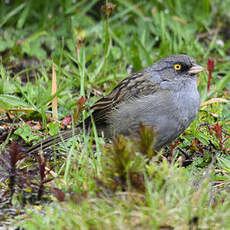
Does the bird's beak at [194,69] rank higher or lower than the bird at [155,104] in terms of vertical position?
higher

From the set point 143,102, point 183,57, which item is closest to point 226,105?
point 183,57

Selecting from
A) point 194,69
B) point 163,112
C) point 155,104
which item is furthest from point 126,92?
point 194,69

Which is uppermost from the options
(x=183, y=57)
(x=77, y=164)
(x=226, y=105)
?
(x=183, y=57)

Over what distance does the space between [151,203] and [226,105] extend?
2.93 m

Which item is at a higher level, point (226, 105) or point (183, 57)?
point (183, 57)

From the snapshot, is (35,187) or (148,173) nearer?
(148,173)

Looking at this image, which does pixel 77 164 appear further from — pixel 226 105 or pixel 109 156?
pixel 226 105

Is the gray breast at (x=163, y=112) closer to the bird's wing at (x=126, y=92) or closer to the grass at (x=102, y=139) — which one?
the bird's wing at (x=126, y=92)

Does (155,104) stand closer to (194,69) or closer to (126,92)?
(126,92)

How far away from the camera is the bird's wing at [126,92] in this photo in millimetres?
4445

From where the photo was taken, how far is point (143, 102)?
14.0 ft

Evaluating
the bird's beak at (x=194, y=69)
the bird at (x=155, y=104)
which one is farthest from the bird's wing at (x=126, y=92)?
the bird's beak at (x=194, y=69)

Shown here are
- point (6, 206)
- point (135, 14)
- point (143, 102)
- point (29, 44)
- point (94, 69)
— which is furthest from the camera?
point (135, 14)

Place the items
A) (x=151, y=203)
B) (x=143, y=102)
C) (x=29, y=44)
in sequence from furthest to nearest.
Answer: (x=29, y=44), (x=143, y=102), (x=151, y=203)
